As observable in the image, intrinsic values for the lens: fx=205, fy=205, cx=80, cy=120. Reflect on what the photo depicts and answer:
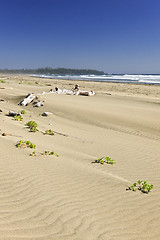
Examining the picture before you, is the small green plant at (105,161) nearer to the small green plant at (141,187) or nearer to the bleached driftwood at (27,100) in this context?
the small green plant at (141,187)

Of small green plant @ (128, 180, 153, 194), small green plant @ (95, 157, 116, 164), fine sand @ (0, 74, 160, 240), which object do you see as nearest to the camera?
fine sand @ (0, 74, 160, 240)

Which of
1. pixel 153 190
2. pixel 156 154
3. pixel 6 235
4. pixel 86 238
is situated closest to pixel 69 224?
pixel 86 238

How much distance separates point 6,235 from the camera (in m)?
2.36

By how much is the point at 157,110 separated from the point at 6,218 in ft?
33.6

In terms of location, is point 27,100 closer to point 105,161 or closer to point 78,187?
point 105,161

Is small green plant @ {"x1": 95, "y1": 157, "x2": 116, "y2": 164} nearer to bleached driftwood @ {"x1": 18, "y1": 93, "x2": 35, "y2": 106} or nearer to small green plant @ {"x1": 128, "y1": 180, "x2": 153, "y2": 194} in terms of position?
small green plant @ {"x1": 128, "y1": 180, "x2": 153, "y2": 194}

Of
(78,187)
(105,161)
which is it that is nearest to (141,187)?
(78,187)

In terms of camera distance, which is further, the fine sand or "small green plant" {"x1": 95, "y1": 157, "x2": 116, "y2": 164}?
"small green plant" {"x1": 95, "y1": 157, "x2": 116, "y2": 164}

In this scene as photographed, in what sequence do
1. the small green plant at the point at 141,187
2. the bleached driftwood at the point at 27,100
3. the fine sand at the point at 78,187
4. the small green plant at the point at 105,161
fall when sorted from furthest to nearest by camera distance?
1. the bleached driftwood at the point at 27,100
2. the small green plant at the point at 105,161
3. the small green plant at the point at 141,187
4. the fine sand at the point at 78,187

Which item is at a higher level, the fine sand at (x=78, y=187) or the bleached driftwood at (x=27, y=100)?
the bleached driftwood at (x=27, y=100)

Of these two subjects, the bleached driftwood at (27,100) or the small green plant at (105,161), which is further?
the bleached driftwood at (27,100)

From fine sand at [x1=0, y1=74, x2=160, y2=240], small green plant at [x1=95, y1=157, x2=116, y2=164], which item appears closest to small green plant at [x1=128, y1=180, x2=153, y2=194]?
fine sand at [x1=0, y1=74, x2=160, y2=240]

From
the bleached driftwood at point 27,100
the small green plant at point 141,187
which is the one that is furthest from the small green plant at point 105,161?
the bleached driftwood at point 27,100

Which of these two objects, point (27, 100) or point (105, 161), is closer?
point (105, 161)
